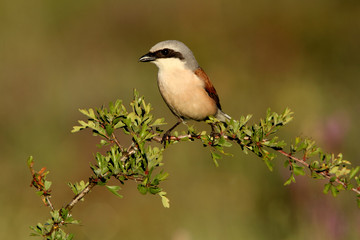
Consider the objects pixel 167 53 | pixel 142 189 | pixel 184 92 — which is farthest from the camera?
pixel 167 53

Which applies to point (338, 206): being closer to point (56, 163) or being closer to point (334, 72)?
point (56, 163)

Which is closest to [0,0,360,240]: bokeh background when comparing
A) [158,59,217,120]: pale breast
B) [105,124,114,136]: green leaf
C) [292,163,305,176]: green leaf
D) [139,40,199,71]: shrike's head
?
[158,59,217,120]: pale breast

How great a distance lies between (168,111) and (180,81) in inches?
89.3

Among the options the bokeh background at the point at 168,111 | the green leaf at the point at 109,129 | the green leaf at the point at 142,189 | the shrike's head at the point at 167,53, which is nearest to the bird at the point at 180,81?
the shrike's head at the point at 167,53

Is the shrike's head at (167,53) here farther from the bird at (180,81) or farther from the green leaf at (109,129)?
the green leaf at (109,129)

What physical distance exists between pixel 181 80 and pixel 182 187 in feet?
3.97

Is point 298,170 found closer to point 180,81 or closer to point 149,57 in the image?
point 180,81

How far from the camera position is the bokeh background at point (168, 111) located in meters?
4.59

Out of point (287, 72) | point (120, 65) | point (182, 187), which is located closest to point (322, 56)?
point (287, 72)

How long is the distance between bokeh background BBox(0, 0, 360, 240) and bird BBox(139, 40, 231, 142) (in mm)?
885

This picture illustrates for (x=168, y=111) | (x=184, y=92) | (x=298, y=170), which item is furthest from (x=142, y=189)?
(x=168, y=111)

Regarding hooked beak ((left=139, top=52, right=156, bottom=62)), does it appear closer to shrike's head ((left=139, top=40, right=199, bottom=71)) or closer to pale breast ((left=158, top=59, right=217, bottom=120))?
shrike's head ((left=139, top=40, right=199, bottom=71))

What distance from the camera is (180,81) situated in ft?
15.7

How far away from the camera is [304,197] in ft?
12.3
